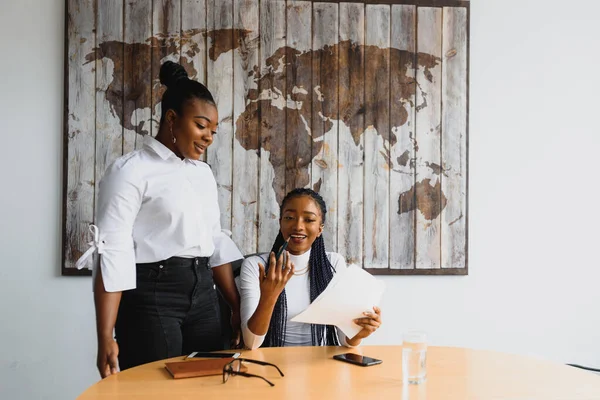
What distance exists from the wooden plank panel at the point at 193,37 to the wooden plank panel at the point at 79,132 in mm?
409

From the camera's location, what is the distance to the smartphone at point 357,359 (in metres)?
1.58

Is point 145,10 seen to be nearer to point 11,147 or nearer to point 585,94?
point 11,147

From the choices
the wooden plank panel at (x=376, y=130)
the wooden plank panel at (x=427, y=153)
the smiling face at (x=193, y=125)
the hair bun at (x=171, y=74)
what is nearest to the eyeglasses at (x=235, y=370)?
the smiling face at (x=193, y=125)

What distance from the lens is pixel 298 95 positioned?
109 inches

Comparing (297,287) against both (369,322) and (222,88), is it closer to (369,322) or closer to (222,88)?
(369,322)

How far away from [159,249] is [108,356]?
0.34 meters

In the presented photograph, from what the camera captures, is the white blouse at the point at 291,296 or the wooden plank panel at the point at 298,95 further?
the wooden plank panel at the point at 298,95

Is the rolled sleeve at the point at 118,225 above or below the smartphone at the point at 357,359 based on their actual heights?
above

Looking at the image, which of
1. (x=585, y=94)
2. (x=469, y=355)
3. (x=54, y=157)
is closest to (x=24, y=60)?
(x=54, y=157)

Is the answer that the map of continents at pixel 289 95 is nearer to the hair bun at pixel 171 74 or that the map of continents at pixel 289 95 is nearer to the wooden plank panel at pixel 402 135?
the wooden plank panel at pixel 402 135

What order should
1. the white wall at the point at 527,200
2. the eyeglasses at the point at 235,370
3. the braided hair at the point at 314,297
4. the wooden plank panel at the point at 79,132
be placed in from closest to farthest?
the eyeglasses at the point at 235,370
the braided hair at the point at 314,297
the wooden plank panel at the point at 79,132
the white wall at the point at 527,200

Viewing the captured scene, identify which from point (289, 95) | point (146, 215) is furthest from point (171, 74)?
point (289, 95)

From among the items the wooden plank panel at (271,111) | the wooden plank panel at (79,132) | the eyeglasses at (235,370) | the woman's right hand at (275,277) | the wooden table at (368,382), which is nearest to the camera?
the wooden table at (368,382)

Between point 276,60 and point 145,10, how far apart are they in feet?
2.11
